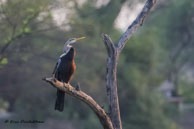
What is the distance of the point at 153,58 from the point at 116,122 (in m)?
15.1

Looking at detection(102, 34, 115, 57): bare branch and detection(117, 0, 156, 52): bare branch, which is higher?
detection(117, 0, 156, 52): bare branch

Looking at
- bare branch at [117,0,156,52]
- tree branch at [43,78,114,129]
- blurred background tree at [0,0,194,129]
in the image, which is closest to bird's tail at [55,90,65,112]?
tree branch at [43,78,114,129]

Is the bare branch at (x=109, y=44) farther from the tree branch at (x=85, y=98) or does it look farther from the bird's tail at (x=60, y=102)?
the bird's tail at (x=60, y=102)

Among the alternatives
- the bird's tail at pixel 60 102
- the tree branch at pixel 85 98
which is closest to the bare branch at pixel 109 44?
the tree branch at pixel 85 98

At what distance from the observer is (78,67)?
1653 centimetres

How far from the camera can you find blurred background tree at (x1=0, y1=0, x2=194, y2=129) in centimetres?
1273

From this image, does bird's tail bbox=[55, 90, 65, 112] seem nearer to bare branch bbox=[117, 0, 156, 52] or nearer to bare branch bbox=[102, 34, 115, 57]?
bare branch bbox=[102, 34, 115, 57]

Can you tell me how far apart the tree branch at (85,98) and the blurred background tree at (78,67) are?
5378 mm

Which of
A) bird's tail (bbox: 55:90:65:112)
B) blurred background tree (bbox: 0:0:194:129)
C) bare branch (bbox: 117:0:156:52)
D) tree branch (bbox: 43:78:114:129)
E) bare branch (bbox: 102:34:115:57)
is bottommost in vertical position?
tree branch (bbox: 43:78:114:129)

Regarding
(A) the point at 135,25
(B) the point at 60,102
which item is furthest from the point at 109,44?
(B) the point at 60,102

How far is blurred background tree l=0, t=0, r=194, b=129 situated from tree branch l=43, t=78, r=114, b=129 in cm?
538

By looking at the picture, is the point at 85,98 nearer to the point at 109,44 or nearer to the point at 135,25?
the point at 109,44

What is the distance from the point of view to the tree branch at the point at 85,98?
18.6 ft

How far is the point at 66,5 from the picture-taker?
1258 cm
